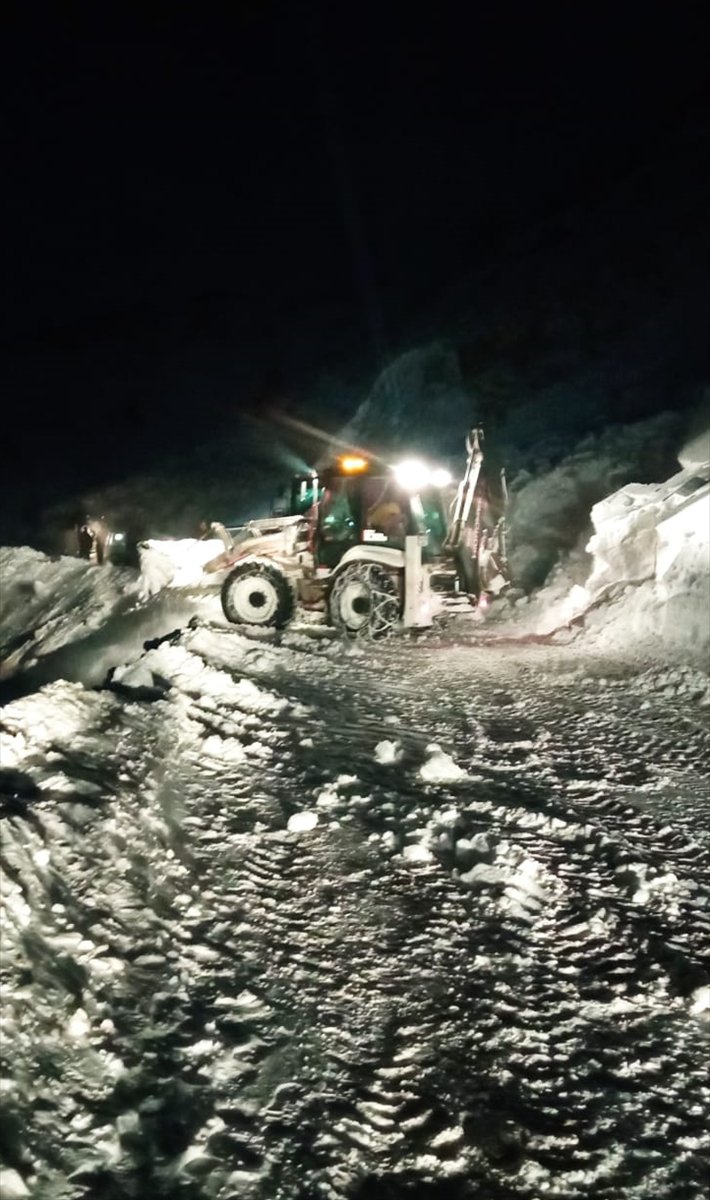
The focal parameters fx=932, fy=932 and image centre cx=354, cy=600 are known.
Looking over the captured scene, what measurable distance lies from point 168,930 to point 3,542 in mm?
41601

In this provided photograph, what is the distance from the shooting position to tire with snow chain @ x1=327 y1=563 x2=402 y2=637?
12.5m

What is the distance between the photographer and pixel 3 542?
141 ft

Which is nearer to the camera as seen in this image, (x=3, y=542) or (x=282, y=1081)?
(x=282, y=1081)

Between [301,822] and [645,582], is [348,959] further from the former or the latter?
[645,582]

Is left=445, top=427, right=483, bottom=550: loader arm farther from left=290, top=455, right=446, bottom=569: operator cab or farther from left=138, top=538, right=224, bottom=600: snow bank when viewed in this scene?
left=138, top=538, right=224, bottom=600: snow bank

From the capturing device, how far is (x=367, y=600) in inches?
493

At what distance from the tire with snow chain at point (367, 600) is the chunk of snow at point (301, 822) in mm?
6740

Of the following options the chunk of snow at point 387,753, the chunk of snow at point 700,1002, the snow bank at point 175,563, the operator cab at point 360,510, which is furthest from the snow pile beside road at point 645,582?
the chunk of snow at point 700,1002

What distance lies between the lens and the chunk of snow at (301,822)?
570cm

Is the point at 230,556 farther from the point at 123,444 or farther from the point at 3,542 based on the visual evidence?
the point at 123,444

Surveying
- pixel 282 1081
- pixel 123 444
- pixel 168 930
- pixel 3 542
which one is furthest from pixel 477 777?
pixel 123 444

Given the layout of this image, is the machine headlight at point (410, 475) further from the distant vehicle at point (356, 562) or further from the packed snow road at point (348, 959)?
the packed snow road at point (348, 959)

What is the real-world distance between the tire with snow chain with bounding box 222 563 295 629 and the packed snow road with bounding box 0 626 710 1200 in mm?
5129

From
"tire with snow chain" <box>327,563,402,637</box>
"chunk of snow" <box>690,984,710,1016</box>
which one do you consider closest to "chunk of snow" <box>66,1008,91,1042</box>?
"chunk of snow" <box>690,984,710,1016</box>
